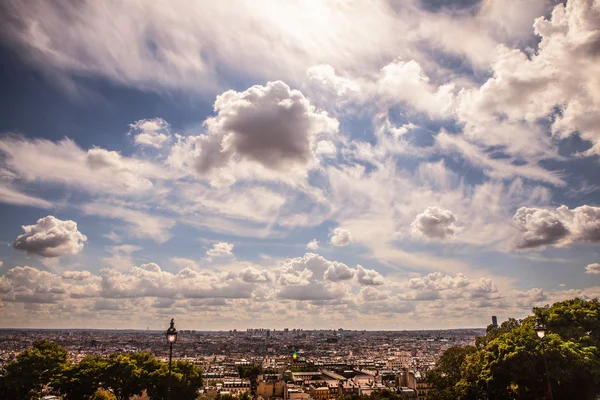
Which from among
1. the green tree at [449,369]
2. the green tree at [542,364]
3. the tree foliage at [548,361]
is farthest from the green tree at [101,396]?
the green tree at [449,369]

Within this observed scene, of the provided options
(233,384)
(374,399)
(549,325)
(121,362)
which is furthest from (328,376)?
(549,325)

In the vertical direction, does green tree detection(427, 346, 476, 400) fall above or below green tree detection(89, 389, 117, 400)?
above

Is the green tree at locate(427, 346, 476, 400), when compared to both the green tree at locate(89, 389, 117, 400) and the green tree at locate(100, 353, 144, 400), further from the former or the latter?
the green tree at locate(89, 389, 117, 400)

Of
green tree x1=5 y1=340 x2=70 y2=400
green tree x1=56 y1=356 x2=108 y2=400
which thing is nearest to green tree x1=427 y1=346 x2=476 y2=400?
green tree x1=56 y1=356 x2=108 y2=400

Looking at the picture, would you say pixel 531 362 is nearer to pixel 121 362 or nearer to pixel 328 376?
pixel 121 362

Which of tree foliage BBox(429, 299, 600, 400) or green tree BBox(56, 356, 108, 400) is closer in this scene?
tree foliage BBox(429, 299, 600, 400)

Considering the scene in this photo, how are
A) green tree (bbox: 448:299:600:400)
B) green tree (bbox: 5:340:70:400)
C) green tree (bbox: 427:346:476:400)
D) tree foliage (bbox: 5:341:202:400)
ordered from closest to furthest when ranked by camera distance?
1. green tree (bbox: 448:299:600:400)
2. tree foliage (bbox: 5:341:202:400)
3. green tree (bbox: 5:340:70:400)
4. green tree (bbox: 427:346:476:400)

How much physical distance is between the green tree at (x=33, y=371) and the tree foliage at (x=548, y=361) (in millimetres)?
47700

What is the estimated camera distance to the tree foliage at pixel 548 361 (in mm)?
33312

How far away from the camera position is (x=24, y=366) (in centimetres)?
5288

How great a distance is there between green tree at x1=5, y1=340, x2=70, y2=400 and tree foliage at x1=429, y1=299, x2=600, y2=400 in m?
47.7

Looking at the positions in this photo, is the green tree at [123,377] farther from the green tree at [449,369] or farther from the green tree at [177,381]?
the green tree at [449,369]

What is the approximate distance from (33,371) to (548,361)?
186 ft

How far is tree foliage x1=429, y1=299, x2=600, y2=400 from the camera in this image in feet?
109
